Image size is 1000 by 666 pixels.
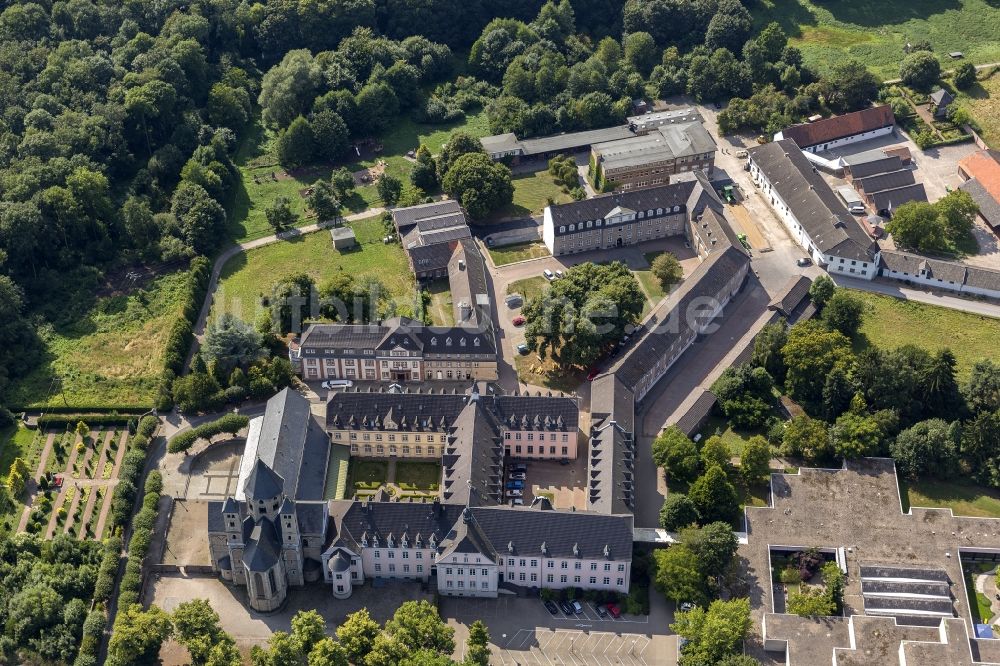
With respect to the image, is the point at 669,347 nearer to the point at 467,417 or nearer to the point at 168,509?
the point at 467,417

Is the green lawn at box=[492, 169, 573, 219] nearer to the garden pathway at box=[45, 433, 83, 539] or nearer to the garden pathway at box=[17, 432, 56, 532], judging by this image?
the garden pathway at box=[45, 433, 83, 539]

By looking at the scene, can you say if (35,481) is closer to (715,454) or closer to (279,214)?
(279,214)

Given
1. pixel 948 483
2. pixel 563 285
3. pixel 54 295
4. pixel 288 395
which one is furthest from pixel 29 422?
pixel 948 483

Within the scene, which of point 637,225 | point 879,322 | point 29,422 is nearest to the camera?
point 29,422

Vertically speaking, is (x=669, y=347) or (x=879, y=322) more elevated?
(x=879, y=322)

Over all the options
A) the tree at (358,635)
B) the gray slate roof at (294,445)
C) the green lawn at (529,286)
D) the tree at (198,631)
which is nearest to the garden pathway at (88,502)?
the gray slate roof at (294,445)

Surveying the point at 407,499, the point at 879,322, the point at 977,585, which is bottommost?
the point at 977,585

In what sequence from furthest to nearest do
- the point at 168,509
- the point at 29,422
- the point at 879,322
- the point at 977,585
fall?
the point at 879,322
the point at 29,422
the point at 168,509
the point at 977,585

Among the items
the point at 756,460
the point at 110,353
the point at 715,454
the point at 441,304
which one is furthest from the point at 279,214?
the point at 756,460
